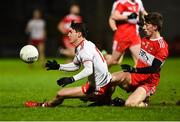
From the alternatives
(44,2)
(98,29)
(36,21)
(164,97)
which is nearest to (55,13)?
(44,2)

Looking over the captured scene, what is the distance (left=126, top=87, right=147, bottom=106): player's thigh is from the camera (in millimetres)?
13750

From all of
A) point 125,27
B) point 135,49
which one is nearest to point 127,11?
point 125,27

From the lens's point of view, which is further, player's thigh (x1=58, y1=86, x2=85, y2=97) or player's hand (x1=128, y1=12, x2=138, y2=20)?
player's hand (x1=128, y1=12, x2=138, y2=20)

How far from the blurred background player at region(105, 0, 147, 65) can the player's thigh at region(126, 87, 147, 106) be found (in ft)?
16.1

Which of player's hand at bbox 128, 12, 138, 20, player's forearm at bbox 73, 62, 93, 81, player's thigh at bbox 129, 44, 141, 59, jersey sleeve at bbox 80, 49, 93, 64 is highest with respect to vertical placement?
player's hand at bbox 128, 12, 138, 20

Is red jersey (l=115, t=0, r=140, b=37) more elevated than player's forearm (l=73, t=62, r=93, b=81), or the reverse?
red jersey (l=115, t=0, r=140, b=37)

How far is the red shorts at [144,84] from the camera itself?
14094mm

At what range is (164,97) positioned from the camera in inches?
634

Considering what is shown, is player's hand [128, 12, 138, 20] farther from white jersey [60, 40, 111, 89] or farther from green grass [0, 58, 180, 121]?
white jersey [60, 40, 111, 89]

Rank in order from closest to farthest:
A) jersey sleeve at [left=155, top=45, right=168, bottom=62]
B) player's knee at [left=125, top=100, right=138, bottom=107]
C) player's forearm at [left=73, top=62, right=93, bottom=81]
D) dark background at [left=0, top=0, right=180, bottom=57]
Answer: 1. player's forearm at [left=73, top=62, right=93, bottom=81]
2. player's knee at [left=125, top=100, right=138, bottom=107]
3. jersey sleeve at [left=155, top=45, right=168, bottom=62]
4. dark background at [left=0, top=0, right=180, bottom=57]

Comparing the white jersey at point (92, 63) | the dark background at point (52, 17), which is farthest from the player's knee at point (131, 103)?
the dark background at point (52, 17)

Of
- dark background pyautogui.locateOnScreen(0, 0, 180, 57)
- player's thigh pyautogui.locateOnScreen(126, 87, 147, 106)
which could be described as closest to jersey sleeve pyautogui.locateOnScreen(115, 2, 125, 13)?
player's thigh pyautogui.locateOnScreen(126, 87, 147, 106)

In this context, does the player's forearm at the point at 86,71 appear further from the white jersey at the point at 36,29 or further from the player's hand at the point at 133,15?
the white jersey at the point at 36,29

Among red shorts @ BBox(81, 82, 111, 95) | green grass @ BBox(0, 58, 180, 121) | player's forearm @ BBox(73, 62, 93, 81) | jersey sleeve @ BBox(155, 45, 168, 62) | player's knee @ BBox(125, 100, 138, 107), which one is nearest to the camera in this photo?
green grass @ BBox(0, 58, 180, 121)
